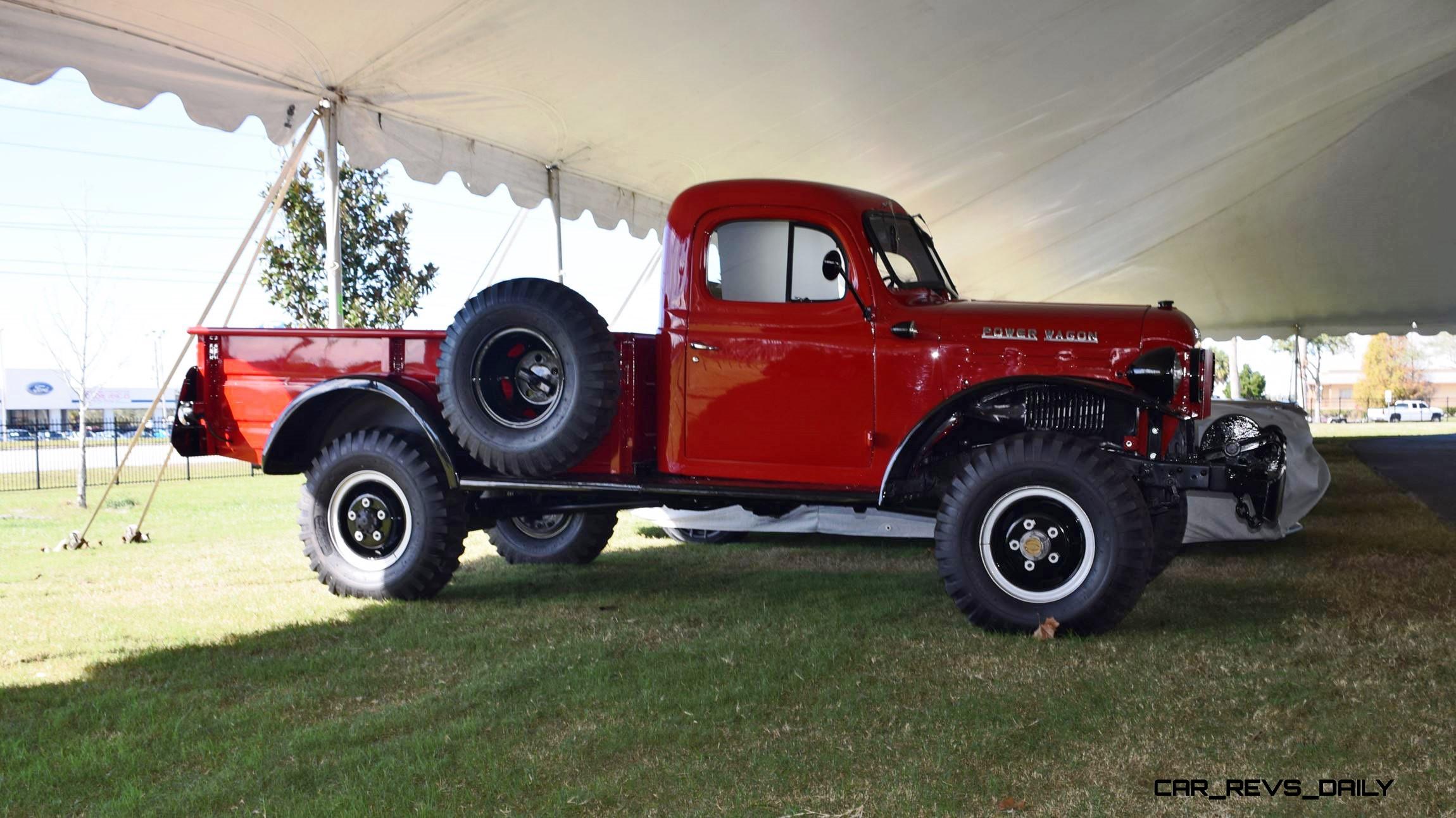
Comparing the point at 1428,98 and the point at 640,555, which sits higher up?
the point at 1428,98

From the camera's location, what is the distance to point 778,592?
562cm

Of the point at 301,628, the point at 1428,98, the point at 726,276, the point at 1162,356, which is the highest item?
the point at 1428,98

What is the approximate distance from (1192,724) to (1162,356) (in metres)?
1.78

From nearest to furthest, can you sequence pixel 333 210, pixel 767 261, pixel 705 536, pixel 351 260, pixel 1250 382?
pixel 767 261 < pixel 333 210 < pixel 705 536 < pixel 351 260 < pixel 1250 382

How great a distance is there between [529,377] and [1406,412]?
69.9 m

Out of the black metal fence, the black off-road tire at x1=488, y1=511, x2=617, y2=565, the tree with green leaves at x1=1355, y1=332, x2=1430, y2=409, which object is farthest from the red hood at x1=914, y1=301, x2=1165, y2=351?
the tree with green leaves at x1=1355, y1=332, x2=1430, y2=409

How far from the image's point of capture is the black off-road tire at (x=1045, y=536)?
4.34m

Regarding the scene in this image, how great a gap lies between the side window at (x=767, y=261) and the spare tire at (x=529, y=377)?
64 centimetres

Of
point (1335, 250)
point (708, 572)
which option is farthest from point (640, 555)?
point (1335, 250)

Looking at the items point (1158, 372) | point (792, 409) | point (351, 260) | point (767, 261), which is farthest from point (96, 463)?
point (1158, 372)

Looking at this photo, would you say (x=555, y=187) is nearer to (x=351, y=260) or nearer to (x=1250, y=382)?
(x=351, y=260)

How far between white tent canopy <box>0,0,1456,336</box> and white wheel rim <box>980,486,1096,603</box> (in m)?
2.84

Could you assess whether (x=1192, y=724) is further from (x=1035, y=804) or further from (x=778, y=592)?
(x=778, y=592)

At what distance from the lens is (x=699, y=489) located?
4883 mm
